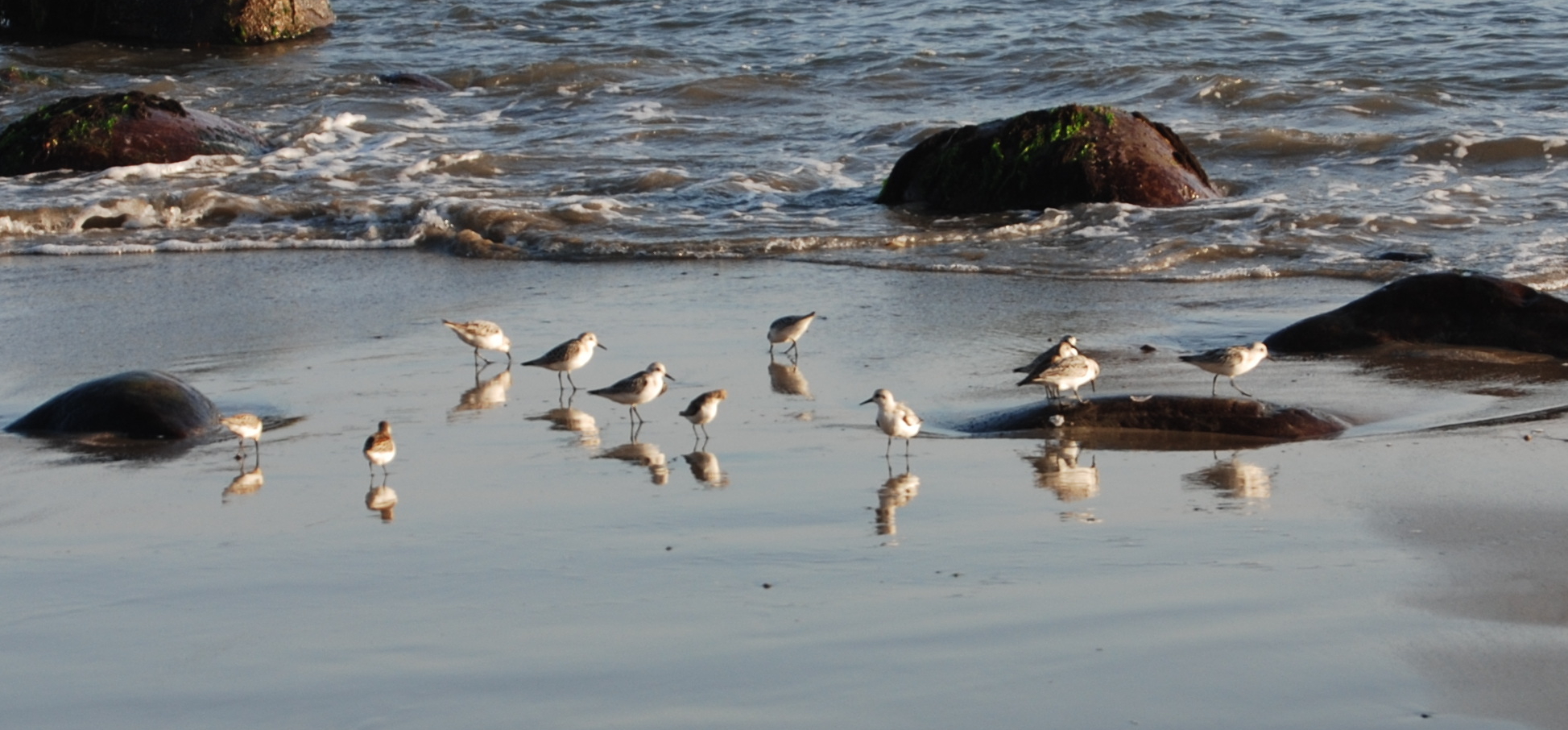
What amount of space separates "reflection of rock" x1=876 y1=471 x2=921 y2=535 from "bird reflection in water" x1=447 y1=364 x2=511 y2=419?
249cm

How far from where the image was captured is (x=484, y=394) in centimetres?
848

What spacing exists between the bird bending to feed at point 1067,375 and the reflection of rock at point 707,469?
1.53 m

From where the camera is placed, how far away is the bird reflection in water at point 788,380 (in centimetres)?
836

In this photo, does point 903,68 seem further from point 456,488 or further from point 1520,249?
point 456,488

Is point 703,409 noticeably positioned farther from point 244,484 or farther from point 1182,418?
point 1182,418

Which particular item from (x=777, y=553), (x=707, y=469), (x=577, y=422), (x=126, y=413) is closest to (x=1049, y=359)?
(x=707, y=469)

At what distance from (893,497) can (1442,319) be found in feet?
13.4

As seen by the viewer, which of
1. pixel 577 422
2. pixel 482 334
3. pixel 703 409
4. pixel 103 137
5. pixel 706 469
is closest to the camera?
pixel 706 469

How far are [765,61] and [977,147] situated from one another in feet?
32.5

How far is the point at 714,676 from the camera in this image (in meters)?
4.39

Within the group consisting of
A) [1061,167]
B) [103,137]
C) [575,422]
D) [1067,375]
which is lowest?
[575,422]

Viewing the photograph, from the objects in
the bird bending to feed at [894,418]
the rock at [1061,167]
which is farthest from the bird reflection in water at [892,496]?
the rock at [1061,167]

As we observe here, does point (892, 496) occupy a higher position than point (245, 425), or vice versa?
point (245, 425)

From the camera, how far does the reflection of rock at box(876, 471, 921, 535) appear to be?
5.87 metres
